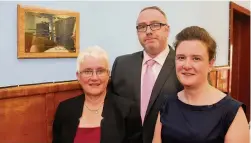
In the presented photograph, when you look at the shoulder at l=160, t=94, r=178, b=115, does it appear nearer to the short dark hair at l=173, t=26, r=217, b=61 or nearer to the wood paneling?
the short dark hair at l=173, t=26, r=217, b=61

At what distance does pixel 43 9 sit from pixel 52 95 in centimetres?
57

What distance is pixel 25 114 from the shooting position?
5.88ft

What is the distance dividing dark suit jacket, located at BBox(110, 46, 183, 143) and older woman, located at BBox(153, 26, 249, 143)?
0.89ft

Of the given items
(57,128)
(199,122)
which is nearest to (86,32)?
(57,128)

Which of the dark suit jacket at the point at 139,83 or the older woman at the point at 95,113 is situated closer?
the older woman at the point at 95,113

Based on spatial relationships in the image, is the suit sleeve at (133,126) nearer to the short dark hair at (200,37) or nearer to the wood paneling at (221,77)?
the short dark hair at (200,37)

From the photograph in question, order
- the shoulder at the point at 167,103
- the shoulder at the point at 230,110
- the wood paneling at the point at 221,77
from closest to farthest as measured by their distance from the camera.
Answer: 1. the shoulder at the point at 230,110
2. the shoulder at the point at 167,103
3. the wood paneling at the point at 221,77

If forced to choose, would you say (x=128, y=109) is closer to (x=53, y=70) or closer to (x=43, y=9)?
(x=53, y=70)

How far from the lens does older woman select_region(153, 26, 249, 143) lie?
1.42m

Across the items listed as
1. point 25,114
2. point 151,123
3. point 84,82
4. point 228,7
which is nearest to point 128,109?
point 151,123

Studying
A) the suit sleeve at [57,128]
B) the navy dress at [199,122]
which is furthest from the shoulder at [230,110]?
the suit sleeve at [57,128]

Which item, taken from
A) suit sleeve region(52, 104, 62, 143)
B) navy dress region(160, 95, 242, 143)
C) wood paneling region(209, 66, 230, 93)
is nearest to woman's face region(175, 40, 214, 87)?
navy dress region(160, 95, 242, 143)

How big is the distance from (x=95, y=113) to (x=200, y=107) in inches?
26.2

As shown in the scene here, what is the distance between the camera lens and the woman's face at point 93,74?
69.9 inches
